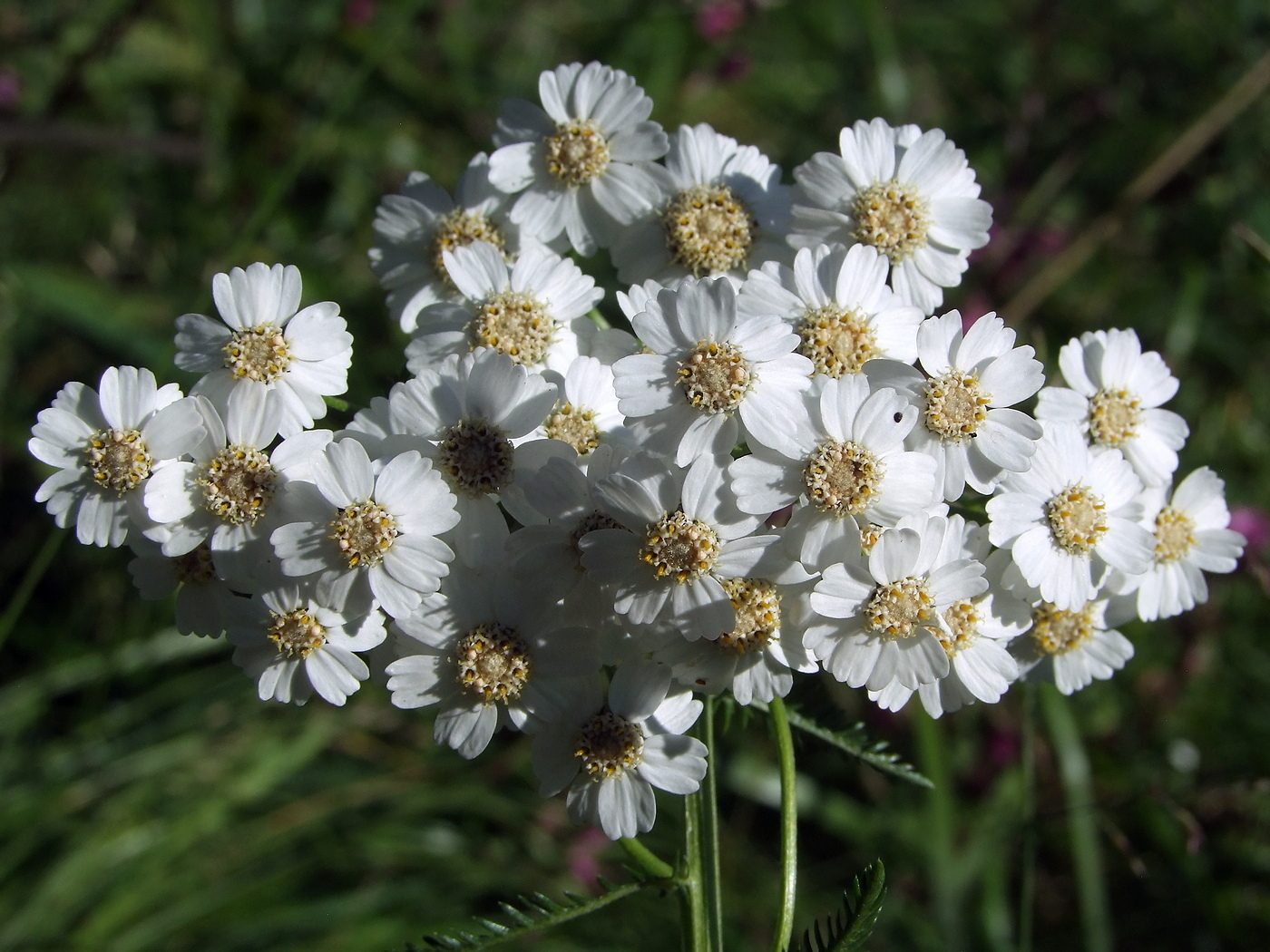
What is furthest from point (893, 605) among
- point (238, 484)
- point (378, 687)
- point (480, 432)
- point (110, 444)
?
point (378, 687)

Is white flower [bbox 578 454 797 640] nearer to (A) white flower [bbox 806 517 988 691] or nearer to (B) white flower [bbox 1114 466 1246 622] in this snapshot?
(A) white flower [bbox 806 517 988 691]

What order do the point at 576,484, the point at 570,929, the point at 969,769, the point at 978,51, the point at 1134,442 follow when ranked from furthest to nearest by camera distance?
the point at 978,51
the point at 969,769
the point at 570,929
the point at 1134,442
the point at 576,484

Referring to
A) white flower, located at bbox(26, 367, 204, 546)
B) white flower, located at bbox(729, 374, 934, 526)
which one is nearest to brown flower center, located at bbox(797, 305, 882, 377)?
white flower, located at bbox(729, 374, 934, 526)

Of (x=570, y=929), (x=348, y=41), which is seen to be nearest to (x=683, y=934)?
(x=570, y=929)

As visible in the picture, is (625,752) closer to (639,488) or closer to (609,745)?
(609,745)

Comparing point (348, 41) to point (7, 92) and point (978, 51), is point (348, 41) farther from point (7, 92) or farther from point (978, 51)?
point (978, 51)
